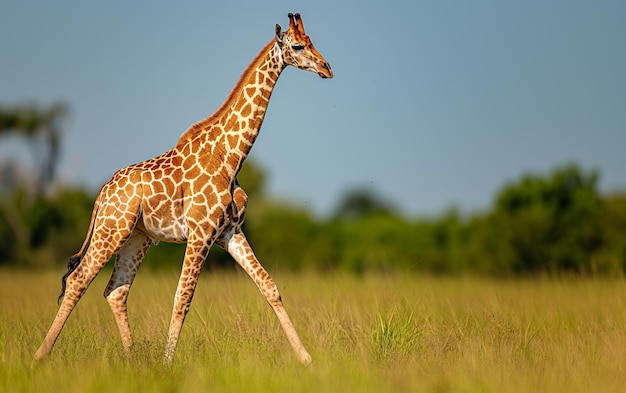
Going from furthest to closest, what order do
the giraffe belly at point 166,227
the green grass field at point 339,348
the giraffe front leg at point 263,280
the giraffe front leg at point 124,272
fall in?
the giraffe front leg at point 124,272 < the giraffe belly at point 166,227 < the giraffe front leg at point 263,280 < the green grass field at point 339,348

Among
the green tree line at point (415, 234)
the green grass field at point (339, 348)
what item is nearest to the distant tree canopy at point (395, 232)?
the green tree line at point (415, 234)

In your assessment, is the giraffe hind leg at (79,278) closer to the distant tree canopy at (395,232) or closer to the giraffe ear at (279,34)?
the giraffe ear at (279,34)

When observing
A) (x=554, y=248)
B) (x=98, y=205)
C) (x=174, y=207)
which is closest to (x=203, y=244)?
(x=174, y=207)

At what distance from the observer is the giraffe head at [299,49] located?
8.47m

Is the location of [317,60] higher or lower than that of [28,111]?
lower

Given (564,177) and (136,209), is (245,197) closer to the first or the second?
(136,209)

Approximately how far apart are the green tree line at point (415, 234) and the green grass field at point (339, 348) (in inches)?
395

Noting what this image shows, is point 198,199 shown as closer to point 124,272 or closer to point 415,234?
point 124,272

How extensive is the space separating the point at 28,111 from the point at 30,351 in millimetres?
35597

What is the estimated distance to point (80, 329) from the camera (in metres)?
9.95

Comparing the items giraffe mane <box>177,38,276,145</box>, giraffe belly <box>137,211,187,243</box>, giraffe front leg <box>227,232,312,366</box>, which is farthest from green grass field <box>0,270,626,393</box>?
giraffe mane <box>177,38,276,145</box>

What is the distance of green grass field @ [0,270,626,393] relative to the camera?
707 centimetres

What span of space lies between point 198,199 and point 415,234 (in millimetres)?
24694

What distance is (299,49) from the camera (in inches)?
337
